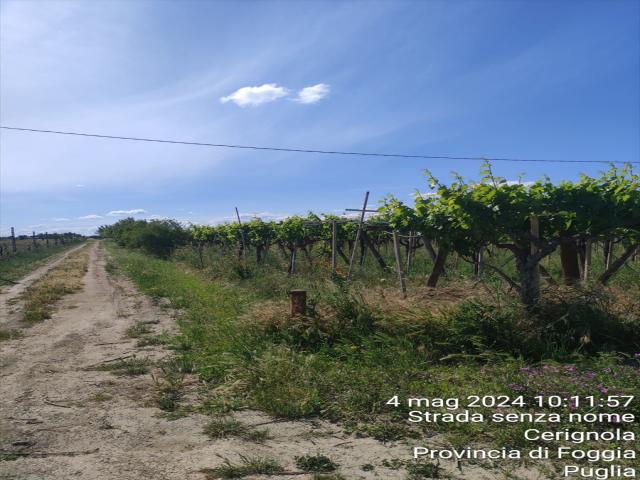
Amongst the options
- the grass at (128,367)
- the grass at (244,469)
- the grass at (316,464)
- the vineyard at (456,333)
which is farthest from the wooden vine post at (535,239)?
the grass at (128,367)

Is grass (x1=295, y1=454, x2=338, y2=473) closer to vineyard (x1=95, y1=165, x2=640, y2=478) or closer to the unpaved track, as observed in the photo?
the unpaved track

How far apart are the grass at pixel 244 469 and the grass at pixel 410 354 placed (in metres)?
0.63

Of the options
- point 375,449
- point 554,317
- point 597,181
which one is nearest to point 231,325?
point 375,449

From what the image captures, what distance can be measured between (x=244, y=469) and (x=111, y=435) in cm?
143

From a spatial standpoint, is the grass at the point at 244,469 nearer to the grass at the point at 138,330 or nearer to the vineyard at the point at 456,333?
the vineyard at the point at 456,333

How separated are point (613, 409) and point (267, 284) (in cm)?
803

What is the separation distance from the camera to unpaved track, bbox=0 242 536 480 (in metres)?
3.19

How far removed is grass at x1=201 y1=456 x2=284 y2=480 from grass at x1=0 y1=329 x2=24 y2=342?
20.6 feet

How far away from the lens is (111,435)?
3.78m

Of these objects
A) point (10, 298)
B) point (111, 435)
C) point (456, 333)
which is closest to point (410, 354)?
point (456, 333)

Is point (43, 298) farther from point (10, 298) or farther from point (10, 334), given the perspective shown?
point (10, 334)

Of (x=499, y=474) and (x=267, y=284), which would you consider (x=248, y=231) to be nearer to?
(x=267, y=284)

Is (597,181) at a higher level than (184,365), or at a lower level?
higher

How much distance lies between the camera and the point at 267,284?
1073 centimetres
